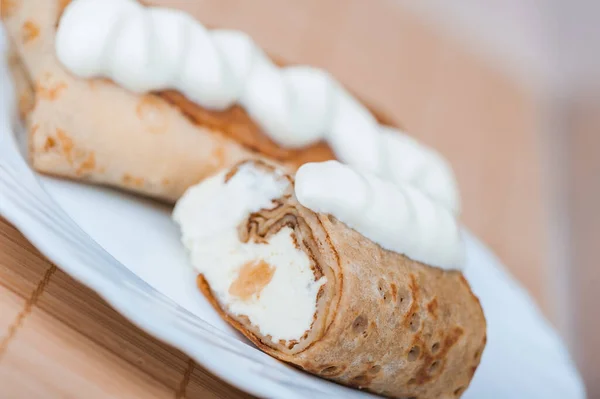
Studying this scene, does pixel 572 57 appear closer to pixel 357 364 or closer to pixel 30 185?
pixel 357 364

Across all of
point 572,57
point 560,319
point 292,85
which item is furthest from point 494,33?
point 292,85

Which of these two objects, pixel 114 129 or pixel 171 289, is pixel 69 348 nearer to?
pixel 171 289

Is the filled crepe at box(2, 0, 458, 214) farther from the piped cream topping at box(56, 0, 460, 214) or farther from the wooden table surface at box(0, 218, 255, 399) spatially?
the wooden table surface at box(0, 218, 255, 399)

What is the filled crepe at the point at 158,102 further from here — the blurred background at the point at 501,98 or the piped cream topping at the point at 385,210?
the blurred background at the point at 501,98

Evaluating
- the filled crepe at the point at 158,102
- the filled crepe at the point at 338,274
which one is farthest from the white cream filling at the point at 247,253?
the filled crepe at the point at 158,102

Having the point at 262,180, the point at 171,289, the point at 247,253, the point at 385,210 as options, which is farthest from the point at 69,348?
the point at 385,210

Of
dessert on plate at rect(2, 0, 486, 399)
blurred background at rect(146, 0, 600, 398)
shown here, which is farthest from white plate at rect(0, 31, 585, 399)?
blurred background at rect(146, 0, 600, 398)
